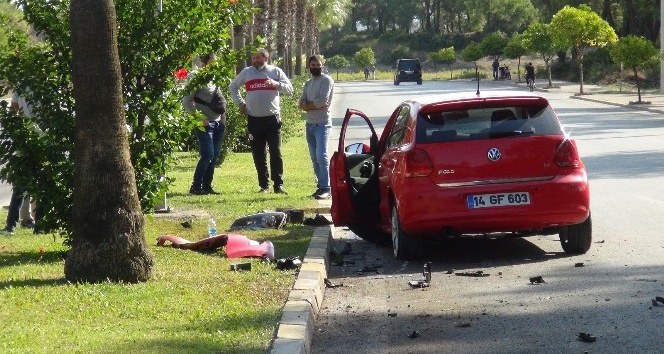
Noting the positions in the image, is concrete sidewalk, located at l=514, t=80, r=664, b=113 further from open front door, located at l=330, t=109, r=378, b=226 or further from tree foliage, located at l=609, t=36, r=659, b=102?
open front door, located at l=330, t=109, r=378, b=226

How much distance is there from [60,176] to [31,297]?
2.01 metres

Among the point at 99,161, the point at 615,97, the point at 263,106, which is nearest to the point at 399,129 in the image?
the point at 99,161

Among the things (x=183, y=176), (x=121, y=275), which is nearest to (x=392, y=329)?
(x=121, y=275)

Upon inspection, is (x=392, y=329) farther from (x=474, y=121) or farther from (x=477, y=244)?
(x=477, y=244)

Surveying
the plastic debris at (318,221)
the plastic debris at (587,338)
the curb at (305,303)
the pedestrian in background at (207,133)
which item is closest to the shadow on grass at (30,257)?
the curb at (305,303)

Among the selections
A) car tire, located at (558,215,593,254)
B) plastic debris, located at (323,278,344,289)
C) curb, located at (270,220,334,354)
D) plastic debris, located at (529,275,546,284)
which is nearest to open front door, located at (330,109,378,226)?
curb, located at (270,220,334,354)

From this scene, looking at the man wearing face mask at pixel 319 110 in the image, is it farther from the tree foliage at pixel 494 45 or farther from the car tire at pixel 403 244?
the tree foliage at pixel 494 45

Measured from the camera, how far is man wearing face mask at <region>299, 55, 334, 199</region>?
52.1 ft

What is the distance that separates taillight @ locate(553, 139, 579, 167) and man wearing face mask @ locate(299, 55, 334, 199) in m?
5.58

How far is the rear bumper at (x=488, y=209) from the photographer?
1029 cm

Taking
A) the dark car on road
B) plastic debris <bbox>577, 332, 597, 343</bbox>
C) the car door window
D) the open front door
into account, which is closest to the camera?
plastic debris <bbox>577, 332, 597, 343</bbox>

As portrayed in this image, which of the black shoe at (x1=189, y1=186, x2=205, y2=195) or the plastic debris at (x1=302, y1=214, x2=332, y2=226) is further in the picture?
the black shoe at (x1=189, y1=186, x2=205, y2=195)

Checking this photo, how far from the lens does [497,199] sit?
33.9 feet

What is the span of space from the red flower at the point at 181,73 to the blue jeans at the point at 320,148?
187 inches
